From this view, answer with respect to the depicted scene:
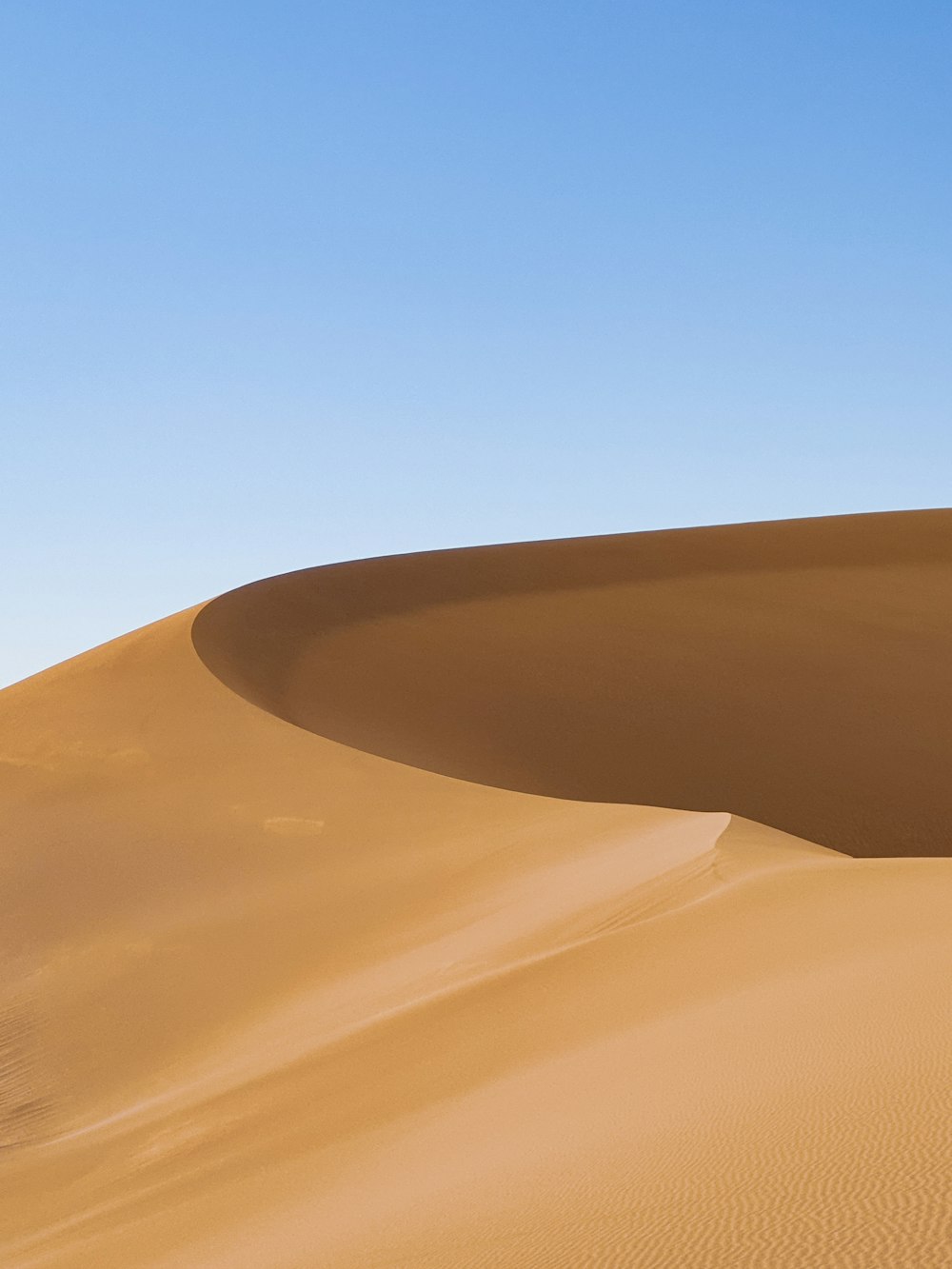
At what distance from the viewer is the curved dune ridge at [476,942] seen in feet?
11.3

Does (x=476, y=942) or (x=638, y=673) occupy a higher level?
(x=638, y=673)

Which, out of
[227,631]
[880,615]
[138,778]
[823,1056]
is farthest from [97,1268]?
[880,615]

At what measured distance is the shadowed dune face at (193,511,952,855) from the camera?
16625 mm

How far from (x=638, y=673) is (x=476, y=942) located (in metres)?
12.6

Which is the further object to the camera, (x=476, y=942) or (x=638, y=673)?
(x=638, y=673)

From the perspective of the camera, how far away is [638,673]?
2044 cm

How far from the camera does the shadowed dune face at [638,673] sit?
54.5 feet

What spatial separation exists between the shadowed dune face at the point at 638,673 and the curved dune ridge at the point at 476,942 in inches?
3.4

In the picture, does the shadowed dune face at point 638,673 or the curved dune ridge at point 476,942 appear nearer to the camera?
the curved dune ridge at point 476,942

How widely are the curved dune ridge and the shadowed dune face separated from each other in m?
0.09

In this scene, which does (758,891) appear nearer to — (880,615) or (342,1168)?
(342,1168)

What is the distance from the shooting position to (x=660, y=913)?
7371mm

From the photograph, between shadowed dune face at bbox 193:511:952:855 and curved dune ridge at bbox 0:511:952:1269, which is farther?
shadowed dune face at bbox 193:511:952:855

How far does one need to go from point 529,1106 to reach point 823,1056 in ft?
3.73
